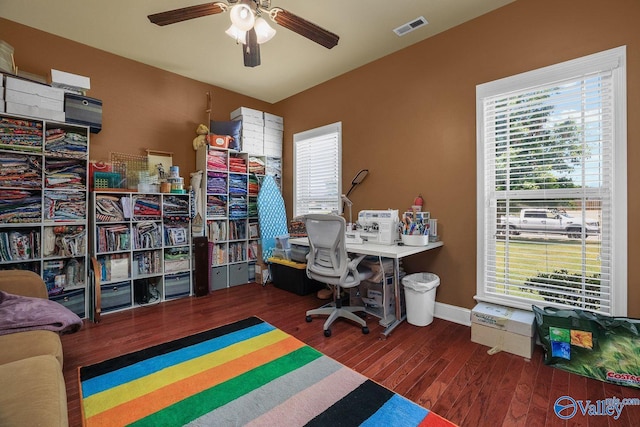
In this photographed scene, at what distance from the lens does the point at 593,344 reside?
1.80 m

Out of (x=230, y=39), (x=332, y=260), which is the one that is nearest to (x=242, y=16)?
(x=230, y=39)

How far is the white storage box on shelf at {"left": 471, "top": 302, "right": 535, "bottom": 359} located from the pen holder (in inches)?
26.2

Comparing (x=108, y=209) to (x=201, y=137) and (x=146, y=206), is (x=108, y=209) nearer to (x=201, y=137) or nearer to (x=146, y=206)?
(x=146, y=206)

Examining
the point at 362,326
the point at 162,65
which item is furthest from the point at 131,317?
the point at 162,65

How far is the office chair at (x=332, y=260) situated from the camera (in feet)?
7.78

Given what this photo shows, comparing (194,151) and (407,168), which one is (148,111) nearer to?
(194,151)

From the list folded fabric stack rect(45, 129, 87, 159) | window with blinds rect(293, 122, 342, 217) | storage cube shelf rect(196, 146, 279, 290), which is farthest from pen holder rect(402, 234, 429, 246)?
folded fabric stack rect(45, 129, 87, 159)

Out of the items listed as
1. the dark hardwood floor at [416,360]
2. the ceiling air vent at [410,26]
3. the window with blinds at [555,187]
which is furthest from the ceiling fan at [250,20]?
the dark hardwood floor at [416,360]

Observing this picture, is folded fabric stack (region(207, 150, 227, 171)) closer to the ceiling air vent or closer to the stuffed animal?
the stuffed animal

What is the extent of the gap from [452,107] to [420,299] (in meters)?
1.78

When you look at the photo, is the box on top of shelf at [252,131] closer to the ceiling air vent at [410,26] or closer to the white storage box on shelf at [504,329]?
the ceiling air vent at [410,26]

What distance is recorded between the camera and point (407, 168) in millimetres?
2973

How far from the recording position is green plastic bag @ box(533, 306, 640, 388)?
67.3 inches

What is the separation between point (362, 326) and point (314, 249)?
0.77m
